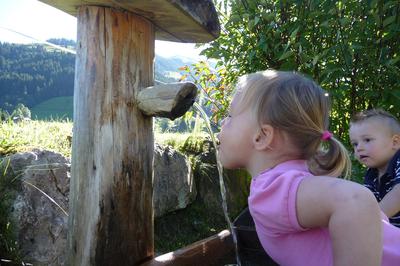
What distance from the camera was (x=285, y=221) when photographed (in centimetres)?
111

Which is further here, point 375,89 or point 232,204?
point 232,204

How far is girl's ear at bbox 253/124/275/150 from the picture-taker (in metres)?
1.30

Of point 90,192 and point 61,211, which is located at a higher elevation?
point 90,192

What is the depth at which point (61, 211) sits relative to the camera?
2.15 m

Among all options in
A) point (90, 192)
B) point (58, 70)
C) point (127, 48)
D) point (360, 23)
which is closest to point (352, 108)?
point (360, 23)

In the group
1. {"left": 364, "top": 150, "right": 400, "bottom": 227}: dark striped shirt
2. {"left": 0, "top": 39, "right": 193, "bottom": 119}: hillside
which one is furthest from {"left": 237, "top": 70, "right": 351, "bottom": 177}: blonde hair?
{"left": 0, "top": 39, "right": 193, "bottom": 119}: hillside

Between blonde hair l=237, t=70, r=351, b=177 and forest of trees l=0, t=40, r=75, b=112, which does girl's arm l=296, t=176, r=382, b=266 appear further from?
forest of trees l=0, t=40, r=75, b=112

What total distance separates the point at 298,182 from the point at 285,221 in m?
0.11

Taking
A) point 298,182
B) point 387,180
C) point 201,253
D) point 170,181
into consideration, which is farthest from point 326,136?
point 170,181

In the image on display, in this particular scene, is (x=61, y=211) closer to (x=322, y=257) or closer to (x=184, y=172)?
(x=184, y=172)

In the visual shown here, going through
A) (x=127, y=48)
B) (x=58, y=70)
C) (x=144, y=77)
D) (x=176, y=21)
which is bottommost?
(x=144, y=77)

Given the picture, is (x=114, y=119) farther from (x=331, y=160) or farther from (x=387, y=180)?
(x=387, y=180)

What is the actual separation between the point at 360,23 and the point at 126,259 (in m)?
1.91

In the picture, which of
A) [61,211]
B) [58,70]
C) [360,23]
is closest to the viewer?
[61,211]
